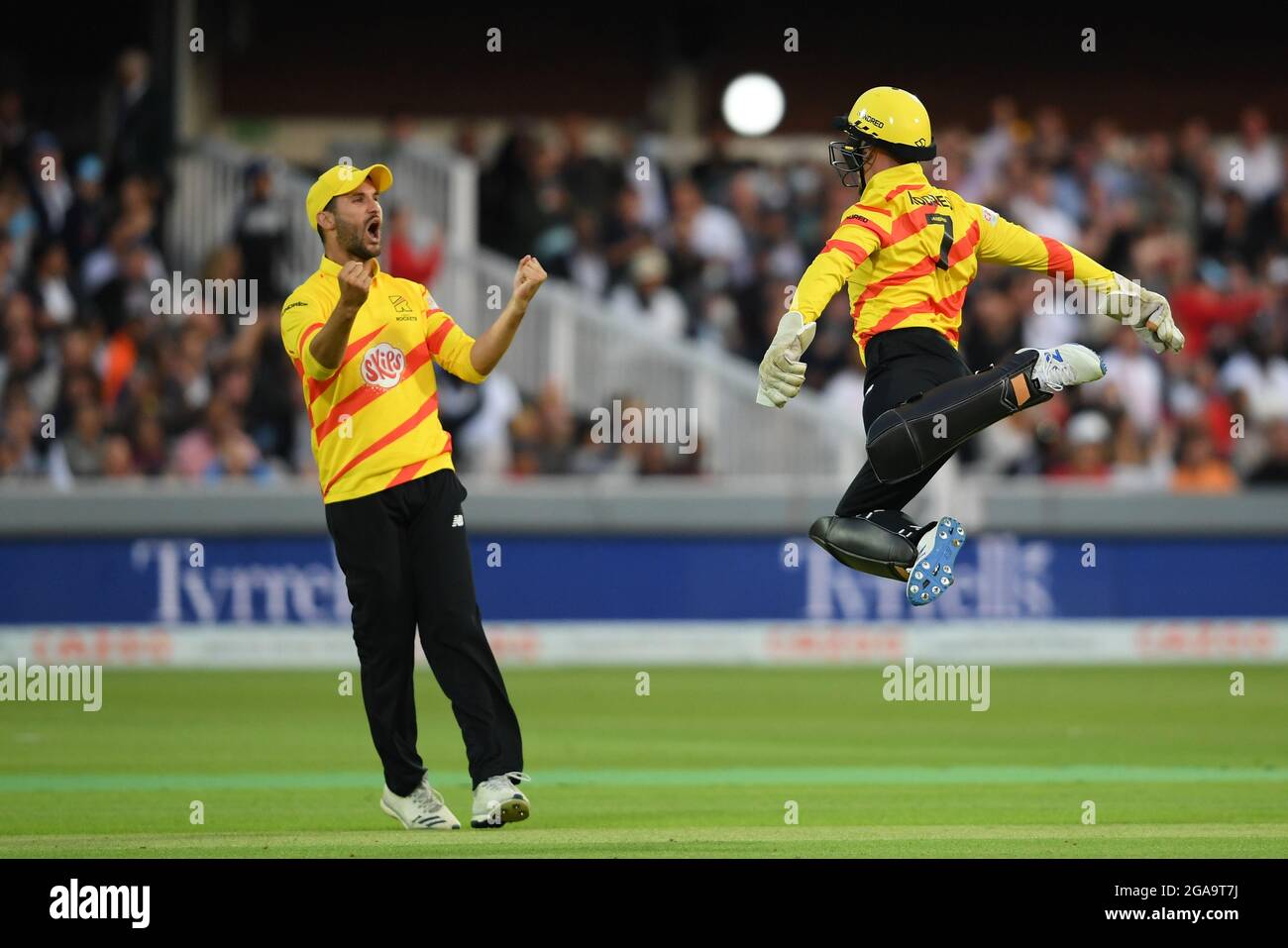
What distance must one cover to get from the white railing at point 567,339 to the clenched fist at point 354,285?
10.7m

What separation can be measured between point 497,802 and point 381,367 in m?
2.00

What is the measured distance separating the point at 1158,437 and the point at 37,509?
36.1 ft

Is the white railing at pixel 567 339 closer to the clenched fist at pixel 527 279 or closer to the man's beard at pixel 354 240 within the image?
the man's beard at pixel 354 240

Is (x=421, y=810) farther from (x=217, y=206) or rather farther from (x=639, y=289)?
(x=217, y=206)

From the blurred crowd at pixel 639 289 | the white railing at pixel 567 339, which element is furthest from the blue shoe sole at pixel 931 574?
the blurred crowd at pixel 639 289

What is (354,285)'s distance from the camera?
938cm

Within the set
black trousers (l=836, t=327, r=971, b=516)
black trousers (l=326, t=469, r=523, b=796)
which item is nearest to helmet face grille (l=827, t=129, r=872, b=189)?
black trousers (l=836, t=327, r=971, b=516)

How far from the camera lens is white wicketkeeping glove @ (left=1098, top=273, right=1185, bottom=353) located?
405 inches

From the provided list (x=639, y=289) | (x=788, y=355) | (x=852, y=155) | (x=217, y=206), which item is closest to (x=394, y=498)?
(x=788, y=355)

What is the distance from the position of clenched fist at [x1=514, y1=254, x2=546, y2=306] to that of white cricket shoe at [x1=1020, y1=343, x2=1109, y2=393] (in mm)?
2137

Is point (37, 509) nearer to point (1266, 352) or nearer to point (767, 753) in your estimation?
point (767, 753)

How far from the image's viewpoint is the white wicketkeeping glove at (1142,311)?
10281 mm

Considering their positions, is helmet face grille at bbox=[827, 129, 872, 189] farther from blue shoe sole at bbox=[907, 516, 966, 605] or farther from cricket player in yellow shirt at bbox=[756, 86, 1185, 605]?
blue shoe sole at bbox=[907, 516, 966, 605]

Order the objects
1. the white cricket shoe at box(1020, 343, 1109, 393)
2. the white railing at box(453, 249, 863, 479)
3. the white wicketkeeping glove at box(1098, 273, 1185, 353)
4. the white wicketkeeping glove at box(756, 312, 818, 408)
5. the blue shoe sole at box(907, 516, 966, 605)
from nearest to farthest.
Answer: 1. the white wicketkeeping glove at box(756, 312, 818, 408)
2. the blue shoe sole at box(907, 516, 966, 605)
3. the white cricket shoe at box(1020, 343, 1109, 393)
4. the white wicketkeeping glove at box(1098, 273, 1185, 353)
5. the white railing at box(453, 249, 863, 479)
